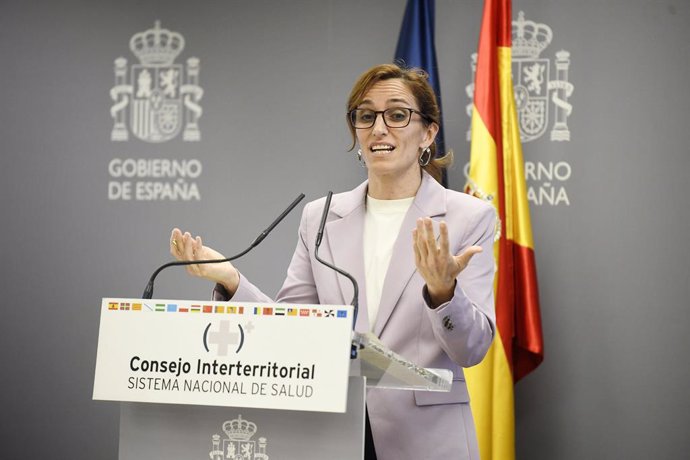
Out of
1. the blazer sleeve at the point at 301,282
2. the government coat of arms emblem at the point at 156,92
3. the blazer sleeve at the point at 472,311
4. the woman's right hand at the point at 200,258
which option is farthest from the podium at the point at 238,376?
the government coat of arms emblem at the point at 156,92

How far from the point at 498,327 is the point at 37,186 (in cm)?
256

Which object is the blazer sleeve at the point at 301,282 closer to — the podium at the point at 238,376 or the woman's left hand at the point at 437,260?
the woman's left hand at the point at 437,260

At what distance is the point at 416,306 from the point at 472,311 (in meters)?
0.24

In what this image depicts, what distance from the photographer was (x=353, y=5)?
4355mm

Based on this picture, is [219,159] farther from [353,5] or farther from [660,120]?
[660,120]

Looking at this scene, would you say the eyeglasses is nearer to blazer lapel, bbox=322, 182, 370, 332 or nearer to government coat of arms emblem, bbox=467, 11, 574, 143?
blazer lapel, bbox=322, 182, 370, 332

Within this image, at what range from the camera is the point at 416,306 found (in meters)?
2.11

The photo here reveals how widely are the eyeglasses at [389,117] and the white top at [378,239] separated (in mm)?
203

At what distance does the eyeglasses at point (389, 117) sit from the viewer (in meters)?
2.33

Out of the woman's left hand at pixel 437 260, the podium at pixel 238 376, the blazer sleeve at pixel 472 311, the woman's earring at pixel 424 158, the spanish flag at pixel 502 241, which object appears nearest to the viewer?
the podium at pixel 238 376

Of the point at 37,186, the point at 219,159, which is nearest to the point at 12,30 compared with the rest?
the point at 37,186

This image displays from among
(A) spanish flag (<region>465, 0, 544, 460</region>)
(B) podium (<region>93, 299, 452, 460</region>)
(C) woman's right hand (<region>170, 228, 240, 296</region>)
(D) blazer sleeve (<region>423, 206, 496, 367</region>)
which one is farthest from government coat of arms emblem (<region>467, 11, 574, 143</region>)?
(B) podium (<region>93, 299, 452, 460</region>)

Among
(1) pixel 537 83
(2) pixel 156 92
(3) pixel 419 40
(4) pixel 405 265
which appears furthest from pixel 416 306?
(2) pixel 156 92

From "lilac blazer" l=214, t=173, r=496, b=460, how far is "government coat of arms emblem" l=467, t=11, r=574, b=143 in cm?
190
